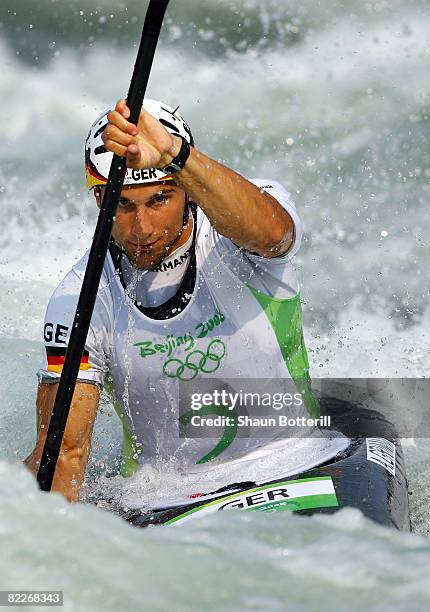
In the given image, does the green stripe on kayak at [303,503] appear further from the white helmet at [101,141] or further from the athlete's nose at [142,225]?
the white helmet at [101,141]

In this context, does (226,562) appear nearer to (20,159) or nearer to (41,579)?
(41,579)

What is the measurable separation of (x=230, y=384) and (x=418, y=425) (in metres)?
1.44

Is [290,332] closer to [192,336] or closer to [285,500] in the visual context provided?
[192,336]

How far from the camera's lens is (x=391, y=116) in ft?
20.6

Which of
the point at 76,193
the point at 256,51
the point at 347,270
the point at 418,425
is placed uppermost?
the point at 256,51

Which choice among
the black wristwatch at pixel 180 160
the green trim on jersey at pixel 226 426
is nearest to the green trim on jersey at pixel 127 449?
the green trim on jersey at pixel 226 426

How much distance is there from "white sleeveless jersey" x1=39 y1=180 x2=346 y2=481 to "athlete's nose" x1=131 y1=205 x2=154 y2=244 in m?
0.16

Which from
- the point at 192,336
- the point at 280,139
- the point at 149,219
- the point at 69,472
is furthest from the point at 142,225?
the point at 280,139

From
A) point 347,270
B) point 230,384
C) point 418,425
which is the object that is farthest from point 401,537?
point 347,270

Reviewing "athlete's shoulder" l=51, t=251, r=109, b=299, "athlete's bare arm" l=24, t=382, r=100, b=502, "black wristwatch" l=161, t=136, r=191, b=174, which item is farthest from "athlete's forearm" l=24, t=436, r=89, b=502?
"black wristwatch" l=161, t=136, r=191, b=174

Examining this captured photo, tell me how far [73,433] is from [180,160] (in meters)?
0.91

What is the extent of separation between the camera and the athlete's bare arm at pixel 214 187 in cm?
202

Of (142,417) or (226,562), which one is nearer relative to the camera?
(226,562)

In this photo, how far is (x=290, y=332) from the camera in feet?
9.39
